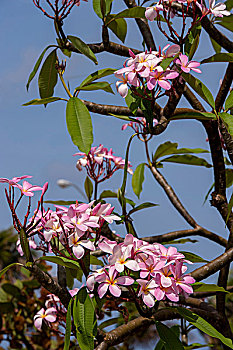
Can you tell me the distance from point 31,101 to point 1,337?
1.58 metres

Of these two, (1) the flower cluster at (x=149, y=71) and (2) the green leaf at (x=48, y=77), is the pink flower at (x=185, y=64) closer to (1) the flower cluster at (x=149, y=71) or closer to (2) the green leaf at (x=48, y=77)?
(1) the flower cluster at (x=149, y=71)

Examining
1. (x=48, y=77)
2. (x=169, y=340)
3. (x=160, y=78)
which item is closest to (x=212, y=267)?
(x=169, y=340)

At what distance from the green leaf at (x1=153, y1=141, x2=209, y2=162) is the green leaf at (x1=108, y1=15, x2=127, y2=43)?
1.18 ft

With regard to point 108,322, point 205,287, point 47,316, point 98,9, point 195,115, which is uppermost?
point 98,9

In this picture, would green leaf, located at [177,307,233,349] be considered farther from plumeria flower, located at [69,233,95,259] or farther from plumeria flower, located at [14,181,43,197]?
plumeria flower, located at [14,181,43,197]

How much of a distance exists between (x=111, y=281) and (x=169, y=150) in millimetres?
764

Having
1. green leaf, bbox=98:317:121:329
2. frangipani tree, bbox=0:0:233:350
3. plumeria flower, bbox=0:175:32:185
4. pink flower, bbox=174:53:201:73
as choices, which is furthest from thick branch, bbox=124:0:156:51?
green leaf, bbox=98:317:121:329

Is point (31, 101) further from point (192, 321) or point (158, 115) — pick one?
point (192, 321)

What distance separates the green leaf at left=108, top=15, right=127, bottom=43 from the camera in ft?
4.33

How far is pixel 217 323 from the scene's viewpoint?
117cm

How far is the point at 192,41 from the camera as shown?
3.48 ft

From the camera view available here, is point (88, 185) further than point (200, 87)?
Yes

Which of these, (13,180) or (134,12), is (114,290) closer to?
(13,180)

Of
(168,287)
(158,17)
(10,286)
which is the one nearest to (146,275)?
(168,287)
